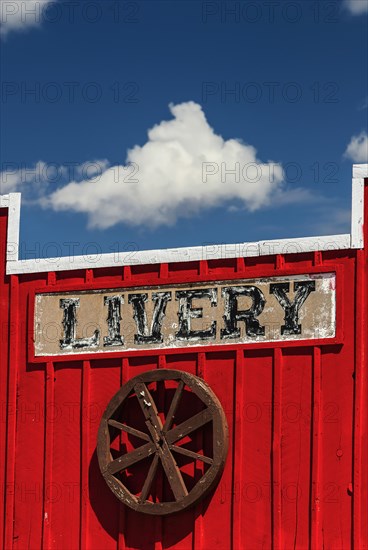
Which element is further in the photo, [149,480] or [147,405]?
[147,405]

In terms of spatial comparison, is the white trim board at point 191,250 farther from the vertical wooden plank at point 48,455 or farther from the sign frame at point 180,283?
the vertical wooden plank at point 48,455

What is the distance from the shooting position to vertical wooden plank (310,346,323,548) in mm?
11023

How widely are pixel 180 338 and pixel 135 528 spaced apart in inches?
106

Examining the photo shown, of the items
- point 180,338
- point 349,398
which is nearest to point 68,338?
point 180,338

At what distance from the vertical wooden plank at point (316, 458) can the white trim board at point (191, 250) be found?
142 cm

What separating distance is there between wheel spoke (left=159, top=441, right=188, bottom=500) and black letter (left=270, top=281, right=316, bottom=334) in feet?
7.42

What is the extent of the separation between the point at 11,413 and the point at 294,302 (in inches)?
180

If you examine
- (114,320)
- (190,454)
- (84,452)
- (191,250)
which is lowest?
(84,452)

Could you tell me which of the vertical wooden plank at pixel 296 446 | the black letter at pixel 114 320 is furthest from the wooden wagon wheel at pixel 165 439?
the vertical wooden plank at pixel 296 446

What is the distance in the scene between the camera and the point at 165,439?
1166 cm

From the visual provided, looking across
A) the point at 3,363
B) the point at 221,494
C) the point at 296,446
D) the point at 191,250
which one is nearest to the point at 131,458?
the point at 221,494

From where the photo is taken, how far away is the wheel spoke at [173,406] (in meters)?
11.6

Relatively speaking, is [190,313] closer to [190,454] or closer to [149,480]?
[190,454]

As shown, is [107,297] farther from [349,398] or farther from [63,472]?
[349,398]
